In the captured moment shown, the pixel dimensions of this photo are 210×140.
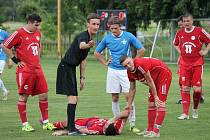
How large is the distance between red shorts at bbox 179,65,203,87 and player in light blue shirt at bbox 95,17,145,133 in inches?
101

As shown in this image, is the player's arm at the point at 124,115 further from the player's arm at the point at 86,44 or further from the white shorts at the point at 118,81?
the player's arm at the point at 86,44

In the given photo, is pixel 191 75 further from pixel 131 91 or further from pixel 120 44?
pixel 131 91

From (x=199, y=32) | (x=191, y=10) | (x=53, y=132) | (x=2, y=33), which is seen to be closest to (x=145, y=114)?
(x=199, y=32)

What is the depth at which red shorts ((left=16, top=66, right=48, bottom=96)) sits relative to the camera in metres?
12.6

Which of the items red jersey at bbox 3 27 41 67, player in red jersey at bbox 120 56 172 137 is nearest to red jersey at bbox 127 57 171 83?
player in red jersey at bbox 120 56 172 137

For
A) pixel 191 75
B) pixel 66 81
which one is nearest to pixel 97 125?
pixel 66 81

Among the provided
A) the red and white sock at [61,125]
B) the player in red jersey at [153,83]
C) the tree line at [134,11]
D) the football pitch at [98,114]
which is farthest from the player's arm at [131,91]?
the tree line at [134,11]

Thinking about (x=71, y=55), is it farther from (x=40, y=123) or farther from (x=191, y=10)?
(x=191, y=10)


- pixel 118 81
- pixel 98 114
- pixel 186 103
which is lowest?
pixel 98 114

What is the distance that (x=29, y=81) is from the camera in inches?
496

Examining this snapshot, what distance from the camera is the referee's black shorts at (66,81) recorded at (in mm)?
12094

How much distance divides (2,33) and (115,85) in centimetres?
605

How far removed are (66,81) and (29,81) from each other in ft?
2.98

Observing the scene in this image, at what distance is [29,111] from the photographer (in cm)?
1573
